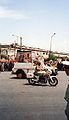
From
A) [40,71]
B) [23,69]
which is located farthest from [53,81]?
[23,69]

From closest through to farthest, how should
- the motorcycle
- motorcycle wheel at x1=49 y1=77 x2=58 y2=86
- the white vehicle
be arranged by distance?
the motorcycle
motorcycle wheel at x1=49 y1=77 x2=58 y2=86
the white vehicle

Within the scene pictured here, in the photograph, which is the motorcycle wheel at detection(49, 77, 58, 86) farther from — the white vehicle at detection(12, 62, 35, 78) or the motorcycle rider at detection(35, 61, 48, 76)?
the white vehicle at detection(12, 62, 35, 78)

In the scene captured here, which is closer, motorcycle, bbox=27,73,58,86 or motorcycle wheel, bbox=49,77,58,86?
motorcycle, bbox=27,73,58,86

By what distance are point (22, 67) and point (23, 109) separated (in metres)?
20.9

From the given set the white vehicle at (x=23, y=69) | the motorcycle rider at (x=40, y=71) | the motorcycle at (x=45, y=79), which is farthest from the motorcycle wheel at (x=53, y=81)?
the white vehicle at (x=23, y=69)

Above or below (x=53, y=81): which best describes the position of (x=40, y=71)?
above

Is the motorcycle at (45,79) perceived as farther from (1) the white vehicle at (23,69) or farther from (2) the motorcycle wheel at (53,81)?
(1) the white vehicle at (23,69)

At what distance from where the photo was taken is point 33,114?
39.3 ft

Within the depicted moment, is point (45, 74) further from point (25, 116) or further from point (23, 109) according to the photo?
point (25, 116)

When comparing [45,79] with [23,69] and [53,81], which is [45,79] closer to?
[53,81]

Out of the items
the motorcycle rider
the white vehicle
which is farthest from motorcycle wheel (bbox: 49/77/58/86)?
the white vehicle

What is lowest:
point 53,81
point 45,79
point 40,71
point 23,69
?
point 23,69

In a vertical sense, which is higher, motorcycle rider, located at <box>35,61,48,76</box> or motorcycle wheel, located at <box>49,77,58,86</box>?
motorcycle rider, located at <box>35,61,48,76</box>

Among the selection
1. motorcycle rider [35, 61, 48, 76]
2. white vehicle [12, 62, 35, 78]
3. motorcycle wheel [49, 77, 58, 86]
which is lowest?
white vehicle [12, 62, 35, 78]
